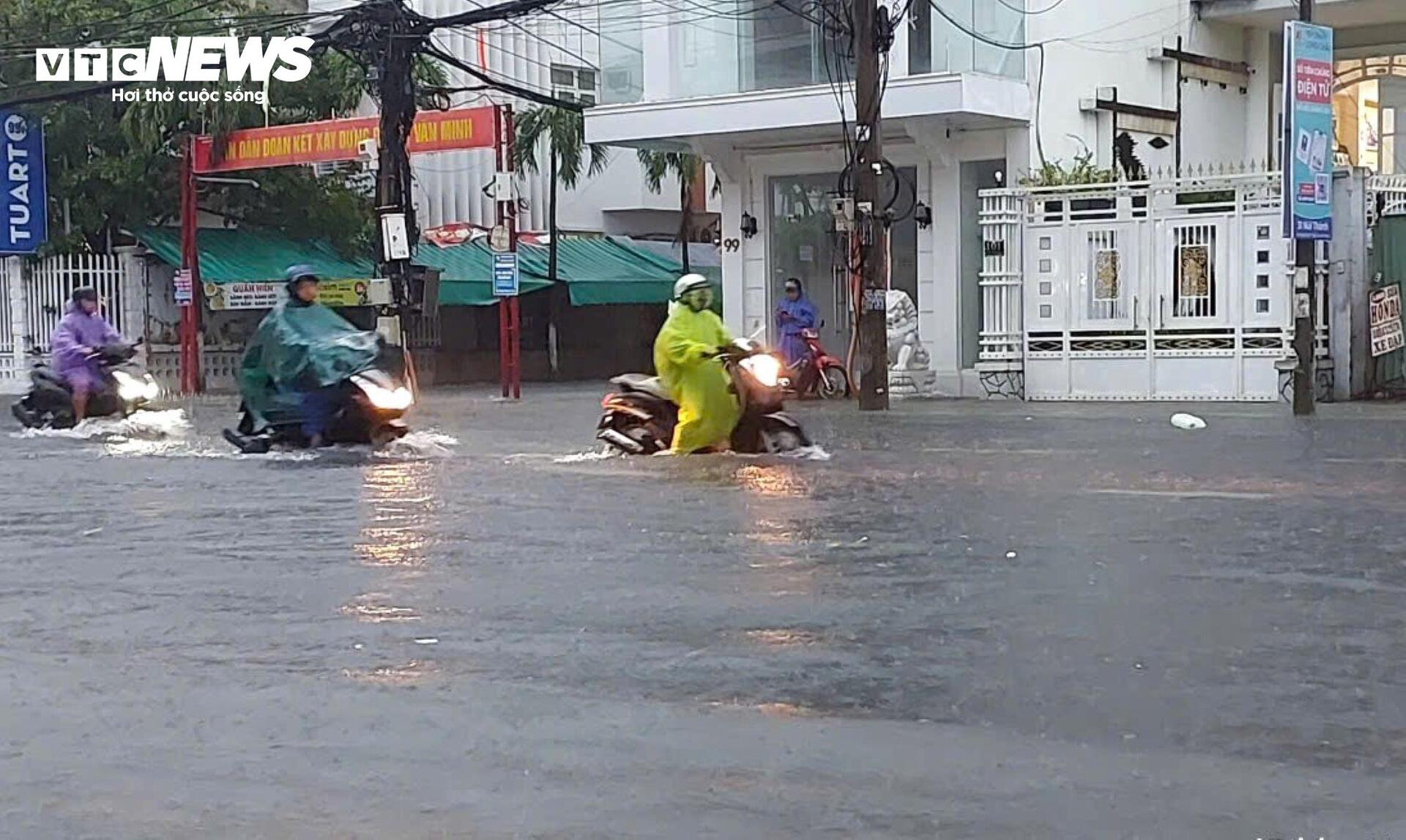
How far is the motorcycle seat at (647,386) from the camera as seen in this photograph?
1565 centimetres

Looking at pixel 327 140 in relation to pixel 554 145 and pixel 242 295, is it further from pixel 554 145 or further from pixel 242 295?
pixel 554 145

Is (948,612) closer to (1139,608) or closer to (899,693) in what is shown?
(1139,608)

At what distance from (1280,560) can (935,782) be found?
4.53 metres

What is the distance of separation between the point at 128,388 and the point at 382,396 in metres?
6.04

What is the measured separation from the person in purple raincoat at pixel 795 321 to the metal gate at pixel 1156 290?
3.05m

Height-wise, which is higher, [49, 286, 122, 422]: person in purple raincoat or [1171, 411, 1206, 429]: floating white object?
[49, 286, 122, 422]: person in purple raincoat

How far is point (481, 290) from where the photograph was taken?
3344 centimetres

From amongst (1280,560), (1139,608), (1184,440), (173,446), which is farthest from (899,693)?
(173,446)

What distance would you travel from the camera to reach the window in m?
37.7

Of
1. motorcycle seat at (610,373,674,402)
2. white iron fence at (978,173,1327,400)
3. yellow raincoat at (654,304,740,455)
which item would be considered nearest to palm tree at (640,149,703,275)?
white iron fence at (978,173,1327,400)

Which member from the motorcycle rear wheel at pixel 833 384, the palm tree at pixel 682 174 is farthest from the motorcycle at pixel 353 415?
the palm tree at pixel 682 174

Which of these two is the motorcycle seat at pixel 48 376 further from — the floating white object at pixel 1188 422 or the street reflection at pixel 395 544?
the floating white object at pixel 1188 422

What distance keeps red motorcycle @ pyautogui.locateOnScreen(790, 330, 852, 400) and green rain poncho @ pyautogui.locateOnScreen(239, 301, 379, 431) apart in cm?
860

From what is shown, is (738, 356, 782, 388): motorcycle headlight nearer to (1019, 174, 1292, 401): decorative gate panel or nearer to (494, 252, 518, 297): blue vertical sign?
(1019, 174, 1292, 401): decorative gate panel
